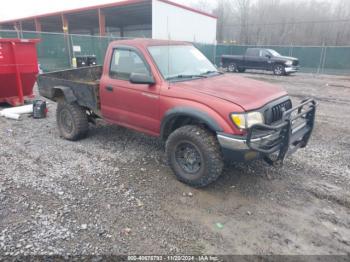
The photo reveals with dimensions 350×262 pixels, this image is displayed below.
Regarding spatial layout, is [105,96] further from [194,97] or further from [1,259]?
[1,259]

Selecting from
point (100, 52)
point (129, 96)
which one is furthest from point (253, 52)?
point (129, 96)

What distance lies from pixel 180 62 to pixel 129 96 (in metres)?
0.98

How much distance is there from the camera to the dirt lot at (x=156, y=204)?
2764mm

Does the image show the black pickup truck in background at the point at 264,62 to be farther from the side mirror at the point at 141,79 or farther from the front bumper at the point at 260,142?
the side mirror at the point at 141,79

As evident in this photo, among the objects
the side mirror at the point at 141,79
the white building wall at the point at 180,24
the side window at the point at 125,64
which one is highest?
the white building wall at the point at 180,24

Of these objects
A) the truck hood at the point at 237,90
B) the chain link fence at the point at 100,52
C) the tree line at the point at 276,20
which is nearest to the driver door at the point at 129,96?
the truck hood at the point at 237,90

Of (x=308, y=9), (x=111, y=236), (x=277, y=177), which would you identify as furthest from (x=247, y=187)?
(x=308, y=9)

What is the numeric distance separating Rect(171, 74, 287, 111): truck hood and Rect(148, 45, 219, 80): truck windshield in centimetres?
23

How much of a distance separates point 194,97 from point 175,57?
1158 mm

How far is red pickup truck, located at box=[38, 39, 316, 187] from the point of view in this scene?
3289 millimetres

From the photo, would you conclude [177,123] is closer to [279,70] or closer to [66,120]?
[66,120]

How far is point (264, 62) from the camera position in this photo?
59.3ft

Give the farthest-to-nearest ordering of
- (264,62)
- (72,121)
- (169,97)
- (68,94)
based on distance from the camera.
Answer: (264,62) < (72,121) < (68,94) < (169,97)

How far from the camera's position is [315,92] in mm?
11734
